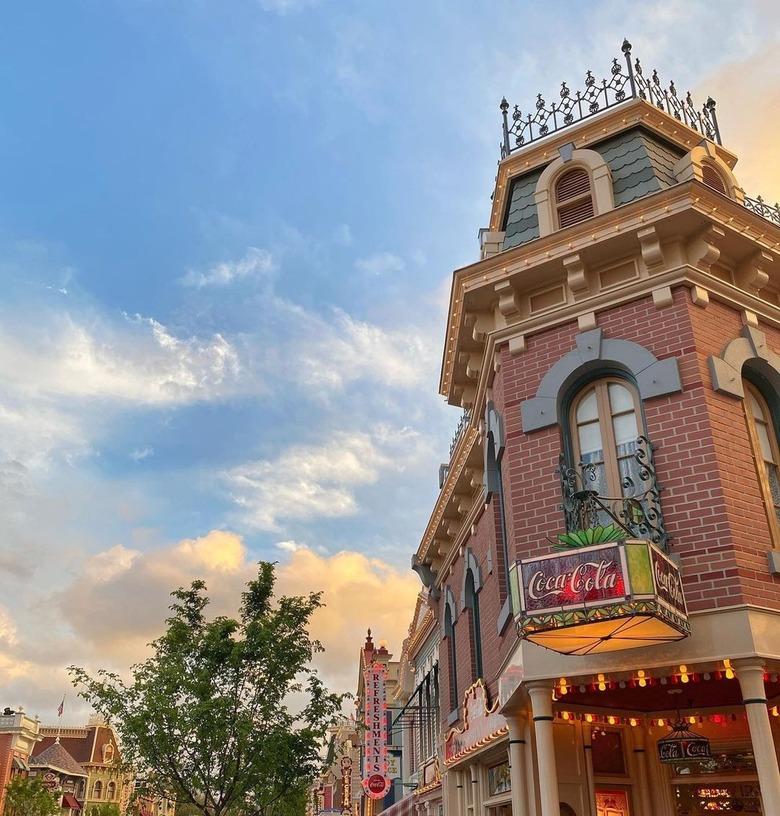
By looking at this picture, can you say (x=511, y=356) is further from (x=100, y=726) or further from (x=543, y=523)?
(x=100, y=726)

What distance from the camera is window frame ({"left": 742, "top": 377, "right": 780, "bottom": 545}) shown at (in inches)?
372

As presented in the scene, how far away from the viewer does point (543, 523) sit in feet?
33.1

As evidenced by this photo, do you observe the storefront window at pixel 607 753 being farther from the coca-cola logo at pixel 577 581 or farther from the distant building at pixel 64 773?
the distant building at pixel 64 773

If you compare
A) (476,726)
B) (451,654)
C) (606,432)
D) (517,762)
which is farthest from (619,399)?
(451,654)

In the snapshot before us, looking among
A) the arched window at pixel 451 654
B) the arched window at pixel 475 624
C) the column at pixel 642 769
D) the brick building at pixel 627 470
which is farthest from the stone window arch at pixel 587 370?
the arched window at pixel 451 654

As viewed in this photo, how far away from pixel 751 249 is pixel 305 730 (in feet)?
46.5

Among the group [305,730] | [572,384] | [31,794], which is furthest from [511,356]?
[31,794]

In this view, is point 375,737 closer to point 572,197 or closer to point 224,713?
point 224,713

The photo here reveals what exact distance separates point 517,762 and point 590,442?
4.45 metres

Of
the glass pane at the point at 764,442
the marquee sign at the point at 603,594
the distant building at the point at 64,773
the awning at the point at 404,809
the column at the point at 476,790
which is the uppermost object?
the distant building at the point at 64,773

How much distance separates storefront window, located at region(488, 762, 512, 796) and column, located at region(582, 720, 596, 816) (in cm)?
168

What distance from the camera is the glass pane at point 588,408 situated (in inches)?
420

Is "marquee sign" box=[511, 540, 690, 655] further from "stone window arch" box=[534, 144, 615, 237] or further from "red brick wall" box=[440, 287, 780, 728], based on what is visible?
"stone window arch" box=[534, 144, 615, 237]

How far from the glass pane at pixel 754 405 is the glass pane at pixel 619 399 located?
1645 mm
